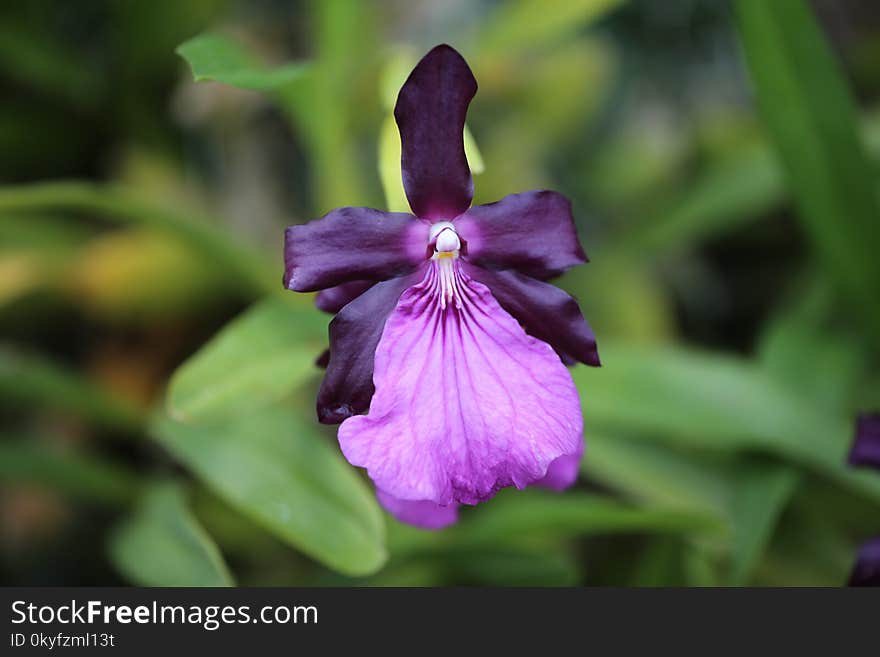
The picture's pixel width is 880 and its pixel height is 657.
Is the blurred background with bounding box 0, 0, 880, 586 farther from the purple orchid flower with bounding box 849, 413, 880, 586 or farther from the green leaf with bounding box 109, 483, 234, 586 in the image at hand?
the purple orchid flower with bounding box 849, 413, 880, 586

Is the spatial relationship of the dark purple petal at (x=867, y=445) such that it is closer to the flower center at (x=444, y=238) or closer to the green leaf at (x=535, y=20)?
the flower center at (x=444, y=238)

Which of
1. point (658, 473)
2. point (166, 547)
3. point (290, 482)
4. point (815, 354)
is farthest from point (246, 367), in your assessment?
point (815, 354)

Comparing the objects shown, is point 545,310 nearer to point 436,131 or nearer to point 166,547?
point 436,131

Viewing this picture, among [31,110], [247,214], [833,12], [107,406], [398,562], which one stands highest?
[833,12]

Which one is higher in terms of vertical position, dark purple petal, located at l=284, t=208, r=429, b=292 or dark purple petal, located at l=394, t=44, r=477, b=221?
dark purple petal, located at l=394, t=44, r=477, b=221

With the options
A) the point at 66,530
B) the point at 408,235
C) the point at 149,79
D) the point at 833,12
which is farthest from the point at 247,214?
the point at 833,12

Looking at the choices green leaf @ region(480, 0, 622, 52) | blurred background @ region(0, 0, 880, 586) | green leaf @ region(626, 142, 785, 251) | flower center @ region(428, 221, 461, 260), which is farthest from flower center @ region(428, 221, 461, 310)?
green leaf @ region(626, 142, 785, 251)

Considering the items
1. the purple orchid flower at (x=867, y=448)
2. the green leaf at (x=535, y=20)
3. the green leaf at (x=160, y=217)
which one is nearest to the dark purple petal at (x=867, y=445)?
the purple orchid flower at (x=867, y=448)

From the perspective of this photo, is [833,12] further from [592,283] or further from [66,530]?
[66,530]
